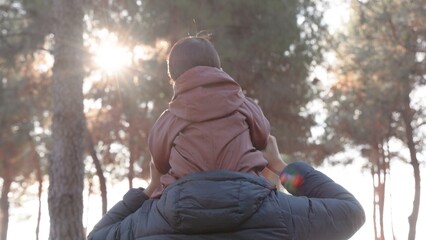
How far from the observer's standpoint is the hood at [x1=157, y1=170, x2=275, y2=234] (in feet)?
5.44

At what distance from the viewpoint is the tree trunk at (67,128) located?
9180 millimetres

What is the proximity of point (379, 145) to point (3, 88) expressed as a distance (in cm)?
1557

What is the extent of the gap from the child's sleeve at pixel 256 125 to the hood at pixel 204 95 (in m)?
0.03

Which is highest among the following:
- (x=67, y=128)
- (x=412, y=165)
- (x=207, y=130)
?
(x=412, y=165)

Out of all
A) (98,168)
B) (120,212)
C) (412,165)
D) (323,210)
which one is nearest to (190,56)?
(120,212)

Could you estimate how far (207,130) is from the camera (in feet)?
6.03

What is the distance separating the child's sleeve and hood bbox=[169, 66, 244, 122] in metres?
0.03

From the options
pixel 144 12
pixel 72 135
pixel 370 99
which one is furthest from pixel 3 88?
pixel 72 135

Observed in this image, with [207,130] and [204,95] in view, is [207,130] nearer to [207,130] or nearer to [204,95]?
[207,130]

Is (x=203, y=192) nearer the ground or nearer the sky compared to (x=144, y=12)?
nearer the ground

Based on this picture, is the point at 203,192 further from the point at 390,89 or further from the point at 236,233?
the point at 390,89

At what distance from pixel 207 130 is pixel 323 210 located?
38cm

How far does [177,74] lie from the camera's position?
2031 mm

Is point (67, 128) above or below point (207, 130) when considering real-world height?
above
